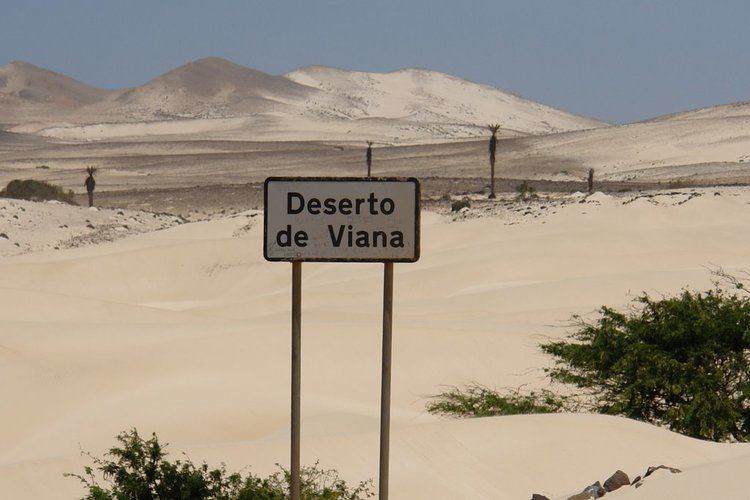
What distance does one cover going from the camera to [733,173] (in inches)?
2852

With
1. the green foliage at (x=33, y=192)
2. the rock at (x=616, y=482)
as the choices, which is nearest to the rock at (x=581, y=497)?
the rock at (x=616, y=482)

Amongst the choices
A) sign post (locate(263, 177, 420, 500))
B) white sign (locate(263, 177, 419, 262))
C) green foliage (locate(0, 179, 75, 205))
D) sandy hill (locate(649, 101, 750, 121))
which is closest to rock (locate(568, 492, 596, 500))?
sign post (locate(263, 177, 420, 500))

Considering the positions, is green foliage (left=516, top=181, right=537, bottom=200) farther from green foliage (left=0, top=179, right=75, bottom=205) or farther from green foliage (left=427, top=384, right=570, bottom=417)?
green foliage (left=427, top=384, right=570, bottom=417)

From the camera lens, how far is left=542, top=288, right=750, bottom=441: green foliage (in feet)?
43.5

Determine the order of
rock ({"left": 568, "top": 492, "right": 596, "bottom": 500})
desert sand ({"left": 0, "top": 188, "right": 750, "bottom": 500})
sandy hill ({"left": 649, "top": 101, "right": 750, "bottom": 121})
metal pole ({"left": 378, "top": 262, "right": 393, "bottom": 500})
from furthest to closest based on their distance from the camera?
sandy hill ({"left": 649, "top": 101, "right": 750, "bottom": 121}), desert sand ({"left": 0, "top": 188, "right": 750, "bottom": 500}), rock ({"left": 568, "top": 492, "right": 596, "bottom": 500}), metal pole ({"left": 378, "top": 262, "right": 393, "bottom": 500})

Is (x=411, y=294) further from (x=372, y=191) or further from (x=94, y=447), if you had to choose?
(x=372, y=191)

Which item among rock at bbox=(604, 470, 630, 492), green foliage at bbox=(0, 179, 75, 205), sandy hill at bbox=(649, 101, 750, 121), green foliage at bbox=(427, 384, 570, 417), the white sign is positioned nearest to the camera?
the white sign

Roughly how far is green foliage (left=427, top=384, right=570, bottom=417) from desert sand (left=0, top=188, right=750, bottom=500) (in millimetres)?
413

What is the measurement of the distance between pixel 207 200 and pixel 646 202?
28497 millimetres

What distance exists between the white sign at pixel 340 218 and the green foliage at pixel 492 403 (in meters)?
8.52

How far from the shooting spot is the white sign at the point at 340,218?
6371 mm

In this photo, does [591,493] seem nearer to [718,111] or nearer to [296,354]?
[296,354]

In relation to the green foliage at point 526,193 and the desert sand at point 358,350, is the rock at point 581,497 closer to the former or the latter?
the desert sand at point 358,350

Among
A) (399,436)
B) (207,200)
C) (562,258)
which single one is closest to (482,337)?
(399,436)
